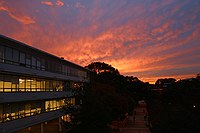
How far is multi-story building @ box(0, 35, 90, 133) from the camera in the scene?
24.7 metres

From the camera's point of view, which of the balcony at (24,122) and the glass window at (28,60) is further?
the glass window at (28,60)

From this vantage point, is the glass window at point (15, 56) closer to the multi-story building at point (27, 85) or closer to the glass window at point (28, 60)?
the multi-story building at point (27, 85)

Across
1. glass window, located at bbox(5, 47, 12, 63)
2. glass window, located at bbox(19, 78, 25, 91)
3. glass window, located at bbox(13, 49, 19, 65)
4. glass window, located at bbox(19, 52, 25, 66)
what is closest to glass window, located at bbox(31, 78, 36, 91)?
glass window, located at bbox(19, 78, 25, 91)

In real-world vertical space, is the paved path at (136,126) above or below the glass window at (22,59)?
below

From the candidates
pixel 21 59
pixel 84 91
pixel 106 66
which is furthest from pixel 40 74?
pixel 106 66

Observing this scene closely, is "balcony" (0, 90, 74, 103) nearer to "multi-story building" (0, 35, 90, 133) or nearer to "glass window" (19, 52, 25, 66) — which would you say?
"multi-story building" (0, 35, 90, 133)

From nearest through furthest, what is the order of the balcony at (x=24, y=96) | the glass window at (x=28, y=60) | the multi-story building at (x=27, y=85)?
the balcony at (x=24, y=96) < the multi-story building at (x=27, y=85) < the glass window at (x=28, y=60)

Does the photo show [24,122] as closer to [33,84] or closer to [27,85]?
[27,85]

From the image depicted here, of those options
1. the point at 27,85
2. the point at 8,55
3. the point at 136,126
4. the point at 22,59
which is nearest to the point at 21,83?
the point at 27,85

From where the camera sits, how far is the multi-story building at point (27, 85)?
24672mm

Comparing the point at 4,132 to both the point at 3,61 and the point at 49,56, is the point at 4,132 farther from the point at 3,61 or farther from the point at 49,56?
the point at 49,56

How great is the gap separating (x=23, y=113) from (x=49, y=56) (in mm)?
10021

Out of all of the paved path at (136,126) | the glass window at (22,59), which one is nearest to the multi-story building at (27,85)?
the glass window at (22,59)

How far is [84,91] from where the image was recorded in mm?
26641
